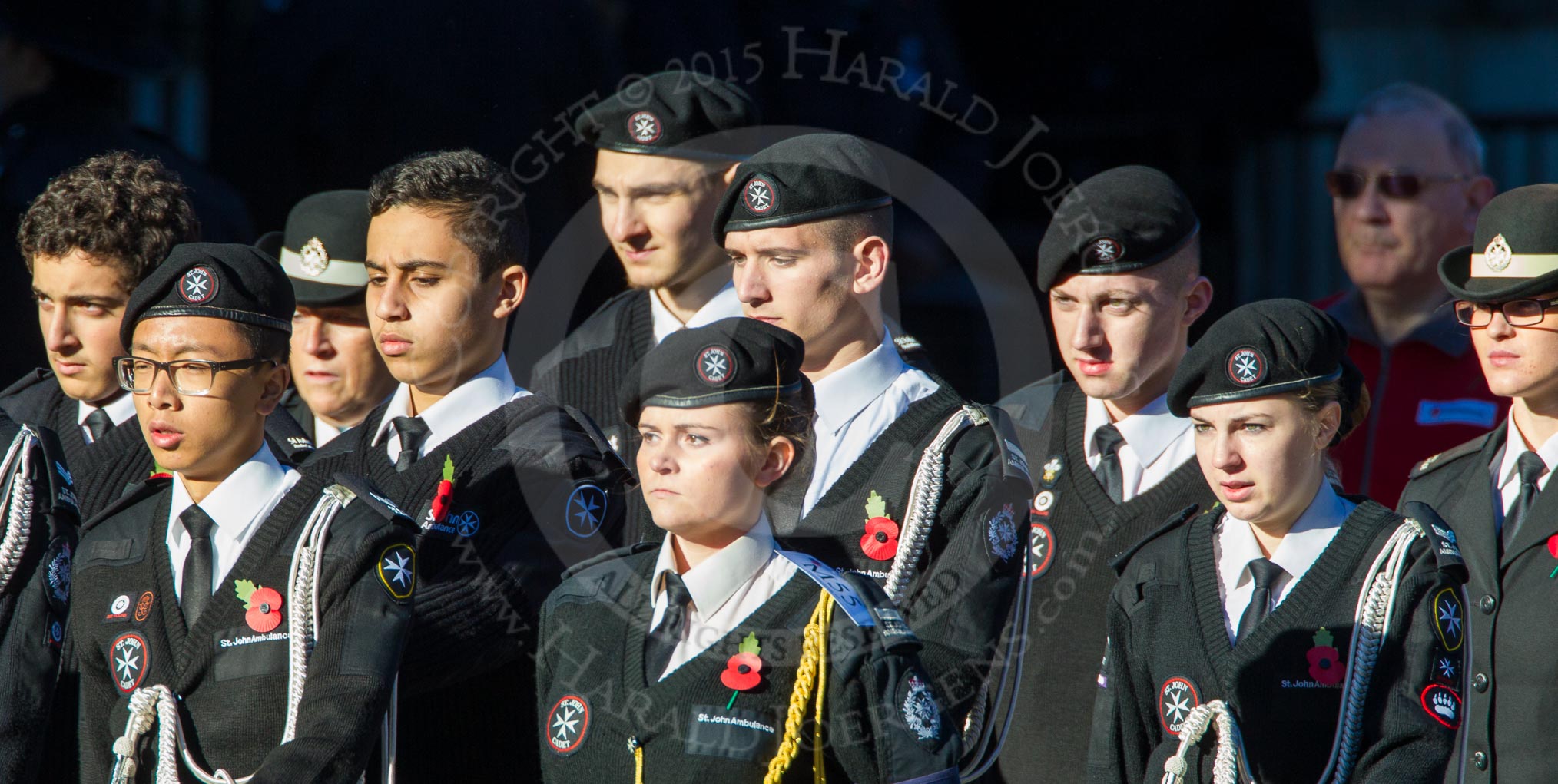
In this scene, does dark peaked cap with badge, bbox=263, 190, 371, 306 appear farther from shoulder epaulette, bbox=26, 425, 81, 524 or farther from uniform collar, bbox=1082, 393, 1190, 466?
uniform collar, bbox=1082, 393, 1190, 466

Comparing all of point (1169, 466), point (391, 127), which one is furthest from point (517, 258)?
point (391, 127)

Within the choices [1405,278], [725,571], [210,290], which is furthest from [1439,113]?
[210,290]

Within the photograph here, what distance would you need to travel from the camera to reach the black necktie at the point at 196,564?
147 inches

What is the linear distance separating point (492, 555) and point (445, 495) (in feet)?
0.57

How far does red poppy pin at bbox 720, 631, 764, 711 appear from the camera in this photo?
340 centimetres

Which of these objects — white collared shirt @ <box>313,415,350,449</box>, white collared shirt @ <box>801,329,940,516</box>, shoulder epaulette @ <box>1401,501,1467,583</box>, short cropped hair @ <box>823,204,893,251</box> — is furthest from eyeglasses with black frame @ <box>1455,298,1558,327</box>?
white collared shirt @ <box>313,415,350,449</box>

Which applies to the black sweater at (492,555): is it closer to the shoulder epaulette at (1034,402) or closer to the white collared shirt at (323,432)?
the white collared shirt at (323,432)

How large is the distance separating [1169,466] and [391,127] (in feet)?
10.6

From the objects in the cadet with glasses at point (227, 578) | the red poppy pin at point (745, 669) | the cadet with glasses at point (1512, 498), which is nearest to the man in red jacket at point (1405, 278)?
the cadet with glasses at point (1512, 498)

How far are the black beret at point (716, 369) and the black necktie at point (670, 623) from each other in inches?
13.0

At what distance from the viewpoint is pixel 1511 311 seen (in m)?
4.18

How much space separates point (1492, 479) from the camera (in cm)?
428

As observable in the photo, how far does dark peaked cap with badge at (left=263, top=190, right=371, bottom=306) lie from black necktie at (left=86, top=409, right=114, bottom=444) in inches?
24.0

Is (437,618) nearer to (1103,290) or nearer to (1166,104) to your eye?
(1103,290)
